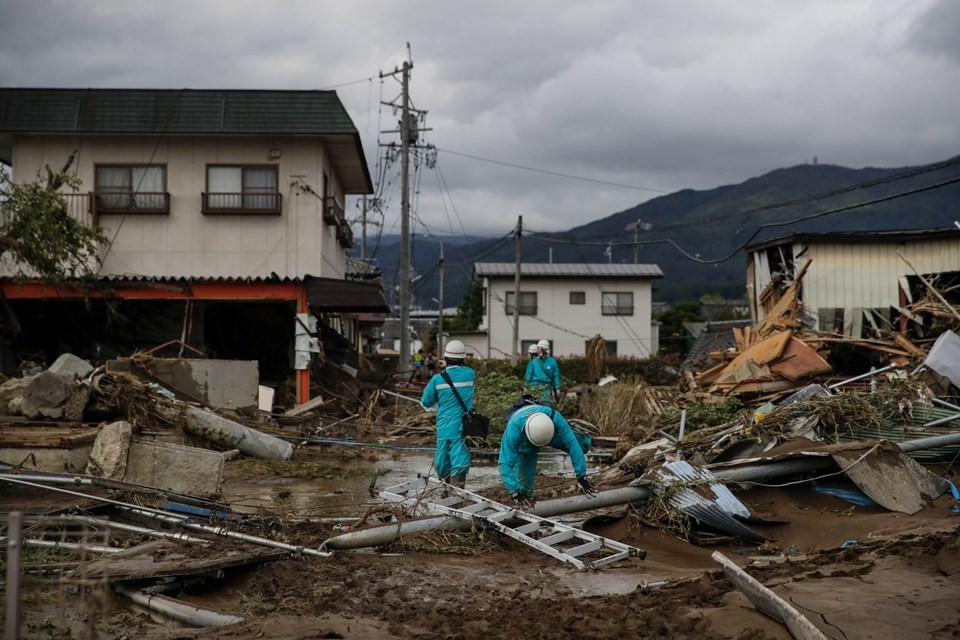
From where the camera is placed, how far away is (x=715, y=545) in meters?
8.45

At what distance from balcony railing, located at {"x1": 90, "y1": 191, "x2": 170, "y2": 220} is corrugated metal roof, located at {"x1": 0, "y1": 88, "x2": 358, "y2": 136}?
142 cm

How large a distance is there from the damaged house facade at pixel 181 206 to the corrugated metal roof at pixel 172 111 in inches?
0.9

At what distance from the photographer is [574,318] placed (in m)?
48.7

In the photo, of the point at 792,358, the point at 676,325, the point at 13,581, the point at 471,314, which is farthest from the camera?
the point at 471,314

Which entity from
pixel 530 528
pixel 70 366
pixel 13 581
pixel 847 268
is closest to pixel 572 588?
pixel 530 528

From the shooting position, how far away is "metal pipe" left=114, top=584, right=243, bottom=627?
5.37 metres

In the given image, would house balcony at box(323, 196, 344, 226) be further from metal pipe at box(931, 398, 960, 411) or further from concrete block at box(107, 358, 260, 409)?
metal pipe at box(931, 398, 960, 411)

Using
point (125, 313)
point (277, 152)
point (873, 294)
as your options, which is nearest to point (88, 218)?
point (125, 313)

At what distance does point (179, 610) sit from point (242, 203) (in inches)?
661

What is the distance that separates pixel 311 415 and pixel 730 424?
347 inches

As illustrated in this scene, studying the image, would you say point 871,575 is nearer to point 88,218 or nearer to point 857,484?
point 857,484

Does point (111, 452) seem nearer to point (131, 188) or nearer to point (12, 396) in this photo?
point (12, 396)

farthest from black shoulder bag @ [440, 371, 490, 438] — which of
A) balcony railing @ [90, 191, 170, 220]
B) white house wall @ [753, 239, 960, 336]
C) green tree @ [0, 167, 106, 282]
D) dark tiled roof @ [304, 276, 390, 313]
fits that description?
white house wall @ [753, 239, 960, 336]

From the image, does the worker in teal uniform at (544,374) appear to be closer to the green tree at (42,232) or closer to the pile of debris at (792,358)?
the pile of debris at (792,358)
